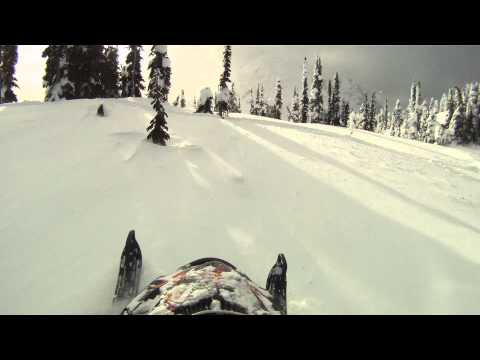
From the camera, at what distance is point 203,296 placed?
3311 mm

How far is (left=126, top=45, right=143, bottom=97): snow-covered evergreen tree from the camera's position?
36.5 meters

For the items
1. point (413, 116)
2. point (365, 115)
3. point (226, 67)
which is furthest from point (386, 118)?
point (226, 67)

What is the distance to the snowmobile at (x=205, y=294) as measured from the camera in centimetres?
321

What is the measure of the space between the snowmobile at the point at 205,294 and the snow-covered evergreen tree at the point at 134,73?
37728mm

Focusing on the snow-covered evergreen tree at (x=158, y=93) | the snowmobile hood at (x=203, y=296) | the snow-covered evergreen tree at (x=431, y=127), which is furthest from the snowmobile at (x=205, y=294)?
the snow-covered evergreen tree at (x=431, y=127)

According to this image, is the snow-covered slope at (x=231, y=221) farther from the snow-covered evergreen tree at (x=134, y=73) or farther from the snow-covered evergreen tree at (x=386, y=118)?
the snow-covered evergreen tree at (x=386, y=118)

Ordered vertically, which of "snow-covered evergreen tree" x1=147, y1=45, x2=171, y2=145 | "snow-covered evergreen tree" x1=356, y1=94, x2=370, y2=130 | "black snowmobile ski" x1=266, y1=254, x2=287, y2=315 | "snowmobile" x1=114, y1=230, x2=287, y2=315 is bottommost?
"black snowmobile ski" x1=266, y1=254, x2=287, y2=315

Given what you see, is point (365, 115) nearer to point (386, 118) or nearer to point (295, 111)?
point (295, 111)

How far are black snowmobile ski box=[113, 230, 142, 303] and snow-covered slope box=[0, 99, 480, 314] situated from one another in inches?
9.4

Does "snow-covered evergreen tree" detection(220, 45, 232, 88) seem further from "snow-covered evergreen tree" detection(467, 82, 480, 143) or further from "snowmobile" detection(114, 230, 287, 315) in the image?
"snow-covered evergreen tree" detection(467, 82, 480, 143)

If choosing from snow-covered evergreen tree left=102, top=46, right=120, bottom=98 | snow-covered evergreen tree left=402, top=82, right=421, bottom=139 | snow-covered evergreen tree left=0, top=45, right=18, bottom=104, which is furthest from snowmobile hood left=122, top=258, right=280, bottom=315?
snow-covered evergreen tree left=402, top=82, right=421, bottom=139

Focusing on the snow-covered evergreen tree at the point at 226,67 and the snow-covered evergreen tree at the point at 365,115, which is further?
the snow-covered evergreen tree at the point at 365,115
